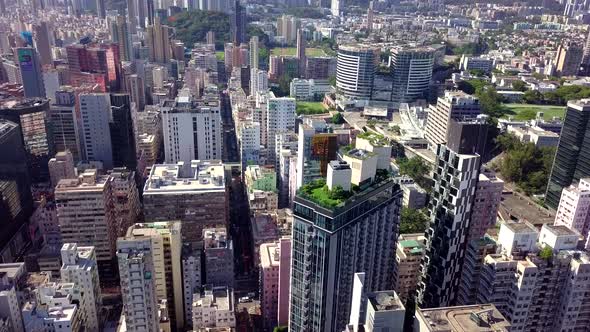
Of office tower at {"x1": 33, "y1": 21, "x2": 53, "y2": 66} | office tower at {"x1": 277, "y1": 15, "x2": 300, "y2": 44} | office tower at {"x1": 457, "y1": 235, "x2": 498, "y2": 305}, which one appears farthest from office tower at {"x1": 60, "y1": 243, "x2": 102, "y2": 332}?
office tower at {"x1": 277, "y1": 15, "x2": 300, "y2": 44}

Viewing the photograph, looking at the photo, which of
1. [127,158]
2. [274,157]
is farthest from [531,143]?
[127,158]

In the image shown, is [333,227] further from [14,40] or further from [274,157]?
[14,40]

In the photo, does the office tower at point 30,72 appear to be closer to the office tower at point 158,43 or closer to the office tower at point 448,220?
the office tower at point 158,43

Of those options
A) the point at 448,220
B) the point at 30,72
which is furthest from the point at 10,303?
the point at 30,72

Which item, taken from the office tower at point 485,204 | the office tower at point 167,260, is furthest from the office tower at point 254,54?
the office tower at point 167,260

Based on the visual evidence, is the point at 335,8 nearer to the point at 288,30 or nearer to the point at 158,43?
the point at 288,30

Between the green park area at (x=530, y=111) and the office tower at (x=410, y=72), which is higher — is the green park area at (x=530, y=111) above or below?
below
